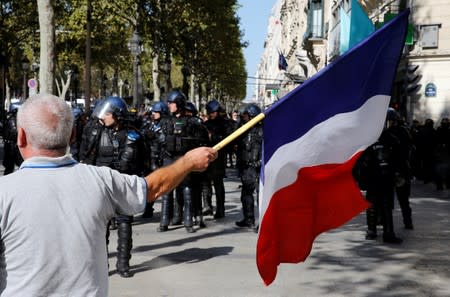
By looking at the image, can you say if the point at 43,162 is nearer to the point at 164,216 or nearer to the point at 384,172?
the point at 384,172

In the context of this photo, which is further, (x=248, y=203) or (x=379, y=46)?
(x=248, y=203)

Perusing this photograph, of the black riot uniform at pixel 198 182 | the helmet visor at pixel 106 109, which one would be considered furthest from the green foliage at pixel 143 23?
the helmet visor at pixel 106 109

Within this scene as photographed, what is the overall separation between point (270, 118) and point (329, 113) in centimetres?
39

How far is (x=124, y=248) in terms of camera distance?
752 centimetres

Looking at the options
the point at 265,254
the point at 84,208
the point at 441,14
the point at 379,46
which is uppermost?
the point at 441,14

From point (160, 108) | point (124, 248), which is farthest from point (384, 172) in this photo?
point (160, 108)

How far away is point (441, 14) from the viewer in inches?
949

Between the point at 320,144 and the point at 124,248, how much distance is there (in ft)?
11.4

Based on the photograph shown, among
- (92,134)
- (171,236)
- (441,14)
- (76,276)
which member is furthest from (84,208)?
(441,14)

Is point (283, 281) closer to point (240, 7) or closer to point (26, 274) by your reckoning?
point (26, 274)

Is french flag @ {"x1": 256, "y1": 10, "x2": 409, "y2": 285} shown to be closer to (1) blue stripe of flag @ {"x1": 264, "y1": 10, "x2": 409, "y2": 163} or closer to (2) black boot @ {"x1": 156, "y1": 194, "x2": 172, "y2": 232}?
(1) blue stripe of flag @ {"x1": 264, "y1": 10, "x2": 409, "y2": 163}

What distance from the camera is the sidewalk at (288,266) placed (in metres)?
6.97

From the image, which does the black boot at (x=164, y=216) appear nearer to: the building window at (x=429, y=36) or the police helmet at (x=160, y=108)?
the police helmet at (x=160, y=108)

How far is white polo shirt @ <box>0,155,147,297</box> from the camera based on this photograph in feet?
8.94
